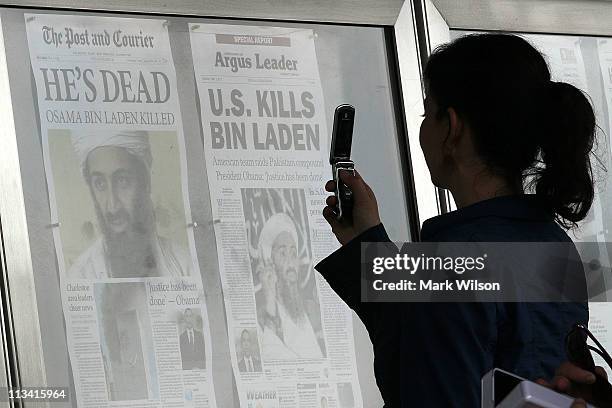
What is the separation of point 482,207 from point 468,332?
0.84ft

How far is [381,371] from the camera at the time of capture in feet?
5.80

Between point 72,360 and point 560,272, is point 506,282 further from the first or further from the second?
point 72,360

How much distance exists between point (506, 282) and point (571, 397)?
1.78 ft

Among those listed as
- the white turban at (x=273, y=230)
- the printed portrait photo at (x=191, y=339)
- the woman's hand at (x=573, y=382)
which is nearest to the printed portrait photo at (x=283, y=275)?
the white turban at (x=273, y=230)

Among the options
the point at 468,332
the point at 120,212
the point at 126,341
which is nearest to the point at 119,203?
the point at 120,212

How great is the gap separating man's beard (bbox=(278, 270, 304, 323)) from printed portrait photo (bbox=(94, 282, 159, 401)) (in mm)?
370

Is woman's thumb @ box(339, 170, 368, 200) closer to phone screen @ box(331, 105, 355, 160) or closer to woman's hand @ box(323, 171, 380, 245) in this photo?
woman's hand @ box(323, 171, 380, 245)

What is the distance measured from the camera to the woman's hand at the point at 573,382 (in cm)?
121

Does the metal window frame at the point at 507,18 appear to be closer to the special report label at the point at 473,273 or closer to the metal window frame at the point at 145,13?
the metal window frame at the point at 145,13

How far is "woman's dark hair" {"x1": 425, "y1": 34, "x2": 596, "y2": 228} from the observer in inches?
72.3

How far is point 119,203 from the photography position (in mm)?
2838

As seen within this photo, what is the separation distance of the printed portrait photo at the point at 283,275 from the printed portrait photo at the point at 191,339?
0.16 m

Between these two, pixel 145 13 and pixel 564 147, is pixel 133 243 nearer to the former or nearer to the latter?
pixel 145 13

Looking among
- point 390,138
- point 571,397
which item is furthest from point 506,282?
point 390,138
